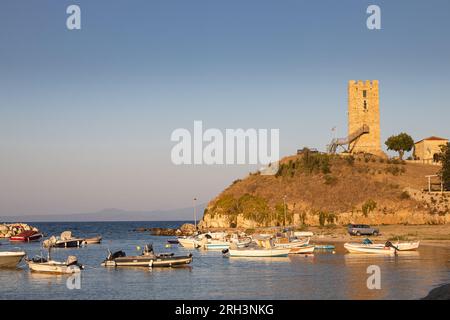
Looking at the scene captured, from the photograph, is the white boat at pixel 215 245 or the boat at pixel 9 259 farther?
the white boat at pixel 215 245

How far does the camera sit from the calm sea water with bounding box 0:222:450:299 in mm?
40188

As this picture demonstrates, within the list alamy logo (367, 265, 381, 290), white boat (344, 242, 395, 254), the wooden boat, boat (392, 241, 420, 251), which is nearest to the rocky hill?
boat (392, 241, 420, 251)

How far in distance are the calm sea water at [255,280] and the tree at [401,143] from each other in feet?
228

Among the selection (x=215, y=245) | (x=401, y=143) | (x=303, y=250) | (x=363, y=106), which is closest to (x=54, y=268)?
(x=303, y=250)

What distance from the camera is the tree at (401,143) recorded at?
13150cm

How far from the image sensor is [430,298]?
31.2m

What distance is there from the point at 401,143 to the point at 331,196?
95.3 ft

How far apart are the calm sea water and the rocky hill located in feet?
129

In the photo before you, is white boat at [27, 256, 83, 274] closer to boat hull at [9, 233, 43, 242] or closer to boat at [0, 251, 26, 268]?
boat at [0, 251, 26, 268]

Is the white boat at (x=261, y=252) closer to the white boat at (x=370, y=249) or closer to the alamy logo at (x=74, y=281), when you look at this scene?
the white boat at (x=370, y=249)

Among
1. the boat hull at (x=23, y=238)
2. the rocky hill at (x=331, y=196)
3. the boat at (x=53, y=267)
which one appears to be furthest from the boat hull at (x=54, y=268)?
the boat hull at (x=23, y=238)
